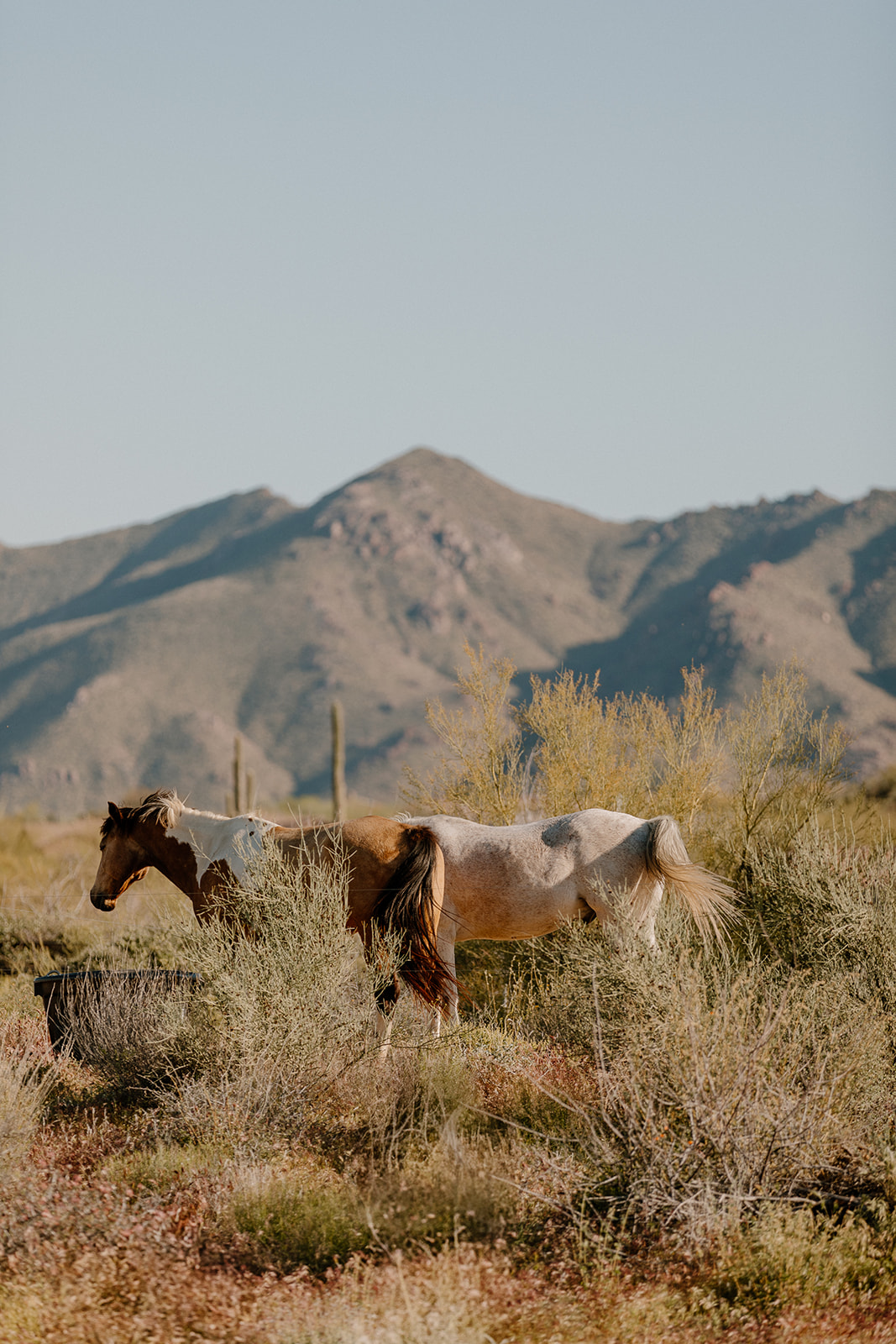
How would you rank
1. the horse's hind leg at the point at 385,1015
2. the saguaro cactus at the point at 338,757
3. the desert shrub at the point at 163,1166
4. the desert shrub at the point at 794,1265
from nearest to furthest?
the desert shrub at the point at 794,1265 < the desert shrub at the point at 163,1166 < the horse's hind leg at the point at 385,1015 < the saguaro cactus at the point at 338,757

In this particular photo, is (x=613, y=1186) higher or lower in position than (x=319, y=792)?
higher

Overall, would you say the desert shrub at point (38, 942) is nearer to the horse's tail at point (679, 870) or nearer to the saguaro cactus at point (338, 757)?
the horse's tail at point (679, 870)

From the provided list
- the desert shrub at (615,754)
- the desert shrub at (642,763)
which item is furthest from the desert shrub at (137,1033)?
the desert shrub at (615,754)

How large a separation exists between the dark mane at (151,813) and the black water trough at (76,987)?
0.97m

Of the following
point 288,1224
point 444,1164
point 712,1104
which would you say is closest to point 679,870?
point 712,1104

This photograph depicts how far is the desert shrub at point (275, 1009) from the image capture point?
6.31m

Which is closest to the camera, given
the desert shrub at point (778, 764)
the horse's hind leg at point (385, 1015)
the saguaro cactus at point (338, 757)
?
the horse's hind leg at point (385, 1015)

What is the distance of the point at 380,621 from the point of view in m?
96.2

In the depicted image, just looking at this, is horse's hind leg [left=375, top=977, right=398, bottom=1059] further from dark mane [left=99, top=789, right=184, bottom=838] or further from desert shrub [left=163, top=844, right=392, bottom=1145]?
dark mane [left=99, top=789, right=184, bottom=838]

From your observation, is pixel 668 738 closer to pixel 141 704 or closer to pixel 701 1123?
pixel 701 1123

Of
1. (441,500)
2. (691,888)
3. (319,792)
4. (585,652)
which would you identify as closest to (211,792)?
(319,792)

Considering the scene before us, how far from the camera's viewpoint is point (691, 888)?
24.8ft

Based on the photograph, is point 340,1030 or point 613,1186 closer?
point 613,1186

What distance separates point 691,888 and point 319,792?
68.5m
